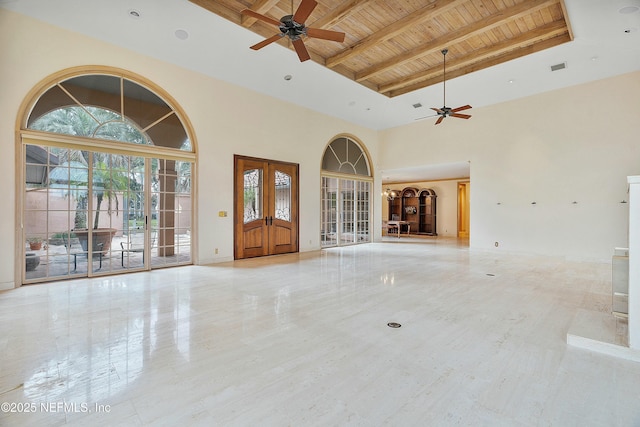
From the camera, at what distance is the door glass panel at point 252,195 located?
23.5 ft

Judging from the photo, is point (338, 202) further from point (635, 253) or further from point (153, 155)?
point (635, 253)

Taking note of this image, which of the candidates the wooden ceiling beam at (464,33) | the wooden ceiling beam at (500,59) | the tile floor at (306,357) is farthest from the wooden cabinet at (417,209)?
the tile floor at (306,357)

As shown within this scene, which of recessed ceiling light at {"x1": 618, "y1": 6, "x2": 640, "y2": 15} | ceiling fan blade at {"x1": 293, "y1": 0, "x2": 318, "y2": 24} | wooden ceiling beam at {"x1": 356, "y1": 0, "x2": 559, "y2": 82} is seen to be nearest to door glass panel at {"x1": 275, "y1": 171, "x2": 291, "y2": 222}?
wooden ceiling beam at {"x1": 356, "y1": 0, "x2": 559, "y2": 82}

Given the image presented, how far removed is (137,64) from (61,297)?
4069mm

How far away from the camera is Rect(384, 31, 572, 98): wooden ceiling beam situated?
568cm

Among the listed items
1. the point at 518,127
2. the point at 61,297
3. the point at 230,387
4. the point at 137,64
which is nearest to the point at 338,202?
the point at 518,127

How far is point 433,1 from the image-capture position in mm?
4715

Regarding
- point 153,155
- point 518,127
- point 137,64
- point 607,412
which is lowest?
point 607,412

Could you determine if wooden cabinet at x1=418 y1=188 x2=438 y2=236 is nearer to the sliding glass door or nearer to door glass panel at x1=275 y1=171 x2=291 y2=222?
the sliding glass door

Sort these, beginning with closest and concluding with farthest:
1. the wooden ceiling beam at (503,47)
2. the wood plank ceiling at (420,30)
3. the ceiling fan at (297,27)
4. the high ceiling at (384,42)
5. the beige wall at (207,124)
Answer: the ceiling fan at (297,27) < the beige wall at (207,124) < the high ceiling at (384,42) < the wood plank ceiling at (420,30) < the wooden ceiling beam at (503,47)

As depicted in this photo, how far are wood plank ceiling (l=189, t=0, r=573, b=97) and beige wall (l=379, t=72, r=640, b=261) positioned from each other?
2072 mm

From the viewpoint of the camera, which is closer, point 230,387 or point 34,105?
point 230,387

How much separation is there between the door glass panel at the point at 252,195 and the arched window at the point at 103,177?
1282mm

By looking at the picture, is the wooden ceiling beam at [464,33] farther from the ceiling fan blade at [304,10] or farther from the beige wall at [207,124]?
the ceiling fan blade at [304,10]
